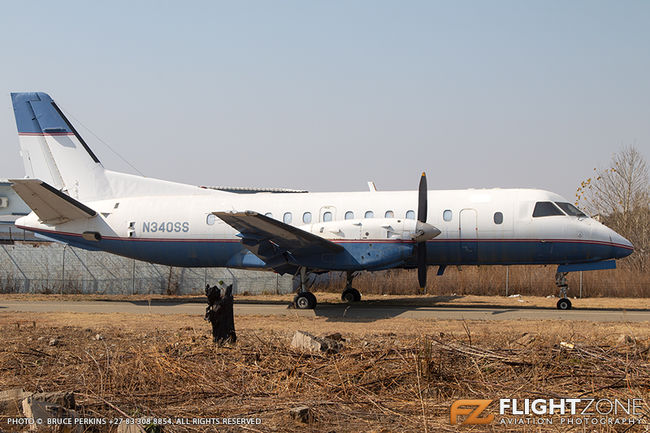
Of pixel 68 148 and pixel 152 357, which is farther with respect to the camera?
pixel 68 148

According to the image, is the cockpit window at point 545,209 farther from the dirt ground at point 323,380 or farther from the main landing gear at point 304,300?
the dirt ground at point 323,380

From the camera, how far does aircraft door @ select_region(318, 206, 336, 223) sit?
1983 cm

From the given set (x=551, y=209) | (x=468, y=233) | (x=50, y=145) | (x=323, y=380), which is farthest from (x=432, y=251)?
(x=50, y=145)

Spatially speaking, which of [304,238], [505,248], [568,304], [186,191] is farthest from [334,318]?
[186,191]

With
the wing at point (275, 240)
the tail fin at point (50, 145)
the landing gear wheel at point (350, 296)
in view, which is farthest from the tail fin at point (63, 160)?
the landing gear wheel at point (350, 296)

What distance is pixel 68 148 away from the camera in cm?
2233

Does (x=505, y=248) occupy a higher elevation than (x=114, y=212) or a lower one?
lower

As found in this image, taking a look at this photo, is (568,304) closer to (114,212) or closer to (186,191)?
(186,191)

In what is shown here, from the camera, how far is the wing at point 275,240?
17.3 metres

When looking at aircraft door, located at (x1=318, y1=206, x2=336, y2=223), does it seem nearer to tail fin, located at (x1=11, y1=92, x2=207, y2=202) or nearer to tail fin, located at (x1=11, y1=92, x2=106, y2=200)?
tail fin, located at (x1=11, y1=92, x2=207, y2=202)

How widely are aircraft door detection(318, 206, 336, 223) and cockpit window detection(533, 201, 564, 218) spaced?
21.1 feet

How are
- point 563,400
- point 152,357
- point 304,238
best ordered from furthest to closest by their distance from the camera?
point 304,238 → point 152,357 → point 563,400

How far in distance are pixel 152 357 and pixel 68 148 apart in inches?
652

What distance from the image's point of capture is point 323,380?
7.06m
